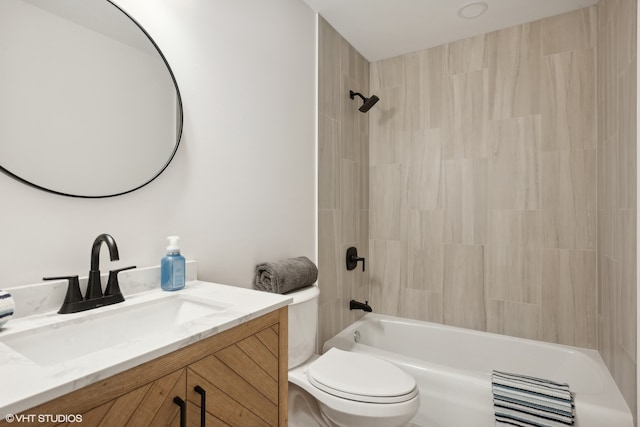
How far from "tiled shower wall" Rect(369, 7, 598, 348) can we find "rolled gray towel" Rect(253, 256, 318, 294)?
1.19 m

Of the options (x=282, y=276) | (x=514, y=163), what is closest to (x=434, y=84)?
(x=514, y=163)

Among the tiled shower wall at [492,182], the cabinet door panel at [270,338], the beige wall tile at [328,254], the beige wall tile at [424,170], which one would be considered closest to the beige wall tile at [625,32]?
the tiled shower wall at [492,182]

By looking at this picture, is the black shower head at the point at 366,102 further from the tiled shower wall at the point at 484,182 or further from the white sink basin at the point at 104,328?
the white sink basin at the point at 104,328

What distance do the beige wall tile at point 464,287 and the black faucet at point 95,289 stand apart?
206 cm

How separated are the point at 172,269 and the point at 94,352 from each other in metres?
0.42

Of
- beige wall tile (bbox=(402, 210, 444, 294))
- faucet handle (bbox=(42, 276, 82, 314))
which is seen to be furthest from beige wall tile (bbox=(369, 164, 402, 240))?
faucet handle (bbox=(42, 276, 82, 314))

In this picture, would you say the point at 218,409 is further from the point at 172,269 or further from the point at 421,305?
the point at 421,305

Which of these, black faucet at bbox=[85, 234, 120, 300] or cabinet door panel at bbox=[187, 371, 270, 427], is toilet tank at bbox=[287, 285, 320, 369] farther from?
black faucet at bbox=[85, 234, 120, 300]

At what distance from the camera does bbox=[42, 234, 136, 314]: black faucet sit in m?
0.87

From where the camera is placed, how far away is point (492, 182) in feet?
7.30

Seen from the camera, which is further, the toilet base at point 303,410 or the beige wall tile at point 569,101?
the beige wall tile at point 569,101

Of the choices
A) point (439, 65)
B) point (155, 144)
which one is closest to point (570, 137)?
point (439, 65)

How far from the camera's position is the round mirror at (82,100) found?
85 cm

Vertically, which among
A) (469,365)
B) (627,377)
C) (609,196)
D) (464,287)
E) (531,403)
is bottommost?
(469,365)
